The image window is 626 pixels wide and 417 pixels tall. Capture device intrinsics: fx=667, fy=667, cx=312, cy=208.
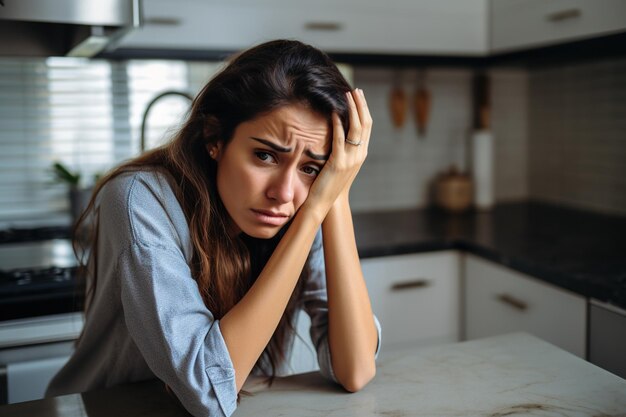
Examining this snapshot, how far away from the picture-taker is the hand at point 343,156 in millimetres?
1110

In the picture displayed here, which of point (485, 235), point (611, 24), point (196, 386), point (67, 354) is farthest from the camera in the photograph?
point (485, 235)

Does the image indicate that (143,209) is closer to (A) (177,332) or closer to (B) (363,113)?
(A) (177,332)

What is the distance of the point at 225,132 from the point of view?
1118 millimetres

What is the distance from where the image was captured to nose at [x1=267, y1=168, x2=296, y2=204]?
1.06 meters

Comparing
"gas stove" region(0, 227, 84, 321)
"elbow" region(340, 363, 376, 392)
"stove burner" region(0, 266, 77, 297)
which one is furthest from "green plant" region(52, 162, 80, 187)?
"elbow" region(340, 363, 376, 392)

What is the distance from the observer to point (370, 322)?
1.19 meters

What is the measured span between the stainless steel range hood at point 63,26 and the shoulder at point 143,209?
0.37 metres

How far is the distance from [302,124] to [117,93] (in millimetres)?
1568

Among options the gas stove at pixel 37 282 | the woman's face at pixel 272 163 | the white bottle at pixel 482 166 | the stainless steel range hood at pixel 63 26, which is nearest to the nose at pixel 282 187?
the woman's face at pixel 272 163

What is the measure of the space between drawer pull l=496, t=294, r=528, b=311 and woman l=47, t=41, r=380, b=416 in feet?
2.84

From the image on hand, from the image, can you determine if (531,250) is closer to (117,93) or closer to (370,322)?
(370,322)

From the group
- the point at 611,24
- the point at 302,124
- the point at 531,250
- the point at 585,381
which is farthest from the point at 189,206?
the point at 611,24

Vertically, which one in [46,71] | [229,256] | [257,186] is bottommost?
[229,256]

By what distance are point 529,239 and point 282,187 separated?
54.4 inches
